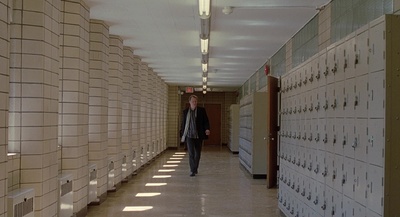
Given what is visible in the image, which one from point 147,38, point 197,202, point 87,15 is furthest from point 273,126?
point 87,15

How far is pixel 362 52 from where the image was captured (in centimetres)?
302

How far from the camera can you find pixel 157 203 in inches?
257

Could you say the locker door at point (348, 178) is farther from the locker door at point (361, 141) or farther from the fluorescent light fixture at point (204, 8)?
the fluorescent light fixture at point (204, 8)

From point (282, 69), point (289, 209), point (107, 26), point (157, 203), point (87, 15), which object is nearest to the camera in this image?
point (289, 209)

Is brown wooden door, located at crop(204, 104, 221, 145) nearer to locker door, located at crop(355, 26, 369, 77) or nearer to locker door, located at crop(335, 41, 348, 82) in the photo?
locker door, located at crop(335, 41, 348, 82)

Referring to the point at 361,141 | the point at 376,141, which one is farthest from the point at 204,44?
the point at 376,141

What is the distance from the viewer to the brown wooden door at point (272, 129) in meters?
6.97

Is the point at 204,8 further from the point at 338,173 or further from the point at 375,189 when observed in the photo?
the point at 375,189

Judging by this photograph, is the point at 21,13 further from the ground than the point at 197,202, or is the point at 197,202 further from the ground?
the point at 21,13

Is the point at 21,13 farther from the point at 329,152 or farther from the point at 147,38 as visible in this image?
the point at 147,38

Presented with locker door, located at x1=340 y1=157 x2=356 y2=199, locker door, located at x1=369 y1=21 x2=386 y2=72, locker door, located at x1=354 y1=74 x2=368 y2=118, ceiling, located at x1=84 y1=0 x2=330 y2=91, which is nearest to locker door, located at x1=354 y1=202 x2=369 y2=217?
locker door, located at x1=340 y1=157 x2=356 y2=199

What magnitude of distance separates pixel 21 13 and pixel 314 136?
3.01m

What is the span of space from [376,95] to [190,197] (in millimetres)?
4684

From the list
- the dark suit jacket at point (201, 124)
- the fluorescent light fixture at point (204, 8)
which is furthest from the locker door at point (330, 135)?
the dark suit jacket at point (201, 124)
